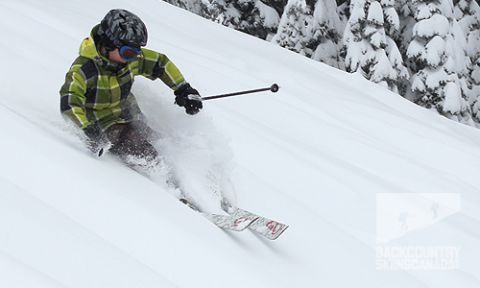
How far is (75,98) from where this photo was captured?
14.0 feet

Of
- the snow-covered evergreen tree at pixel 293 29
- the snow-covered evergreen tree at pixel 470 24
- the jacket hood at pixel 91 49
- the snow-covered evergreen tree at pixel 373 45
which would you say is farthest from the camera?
the snow-covered evergreen tree at pixel 470 24

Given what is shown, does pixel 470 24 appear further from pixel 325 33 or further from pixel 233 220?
pixel 233 220

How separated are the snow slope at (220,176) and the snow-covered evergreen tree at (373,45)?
382 cm

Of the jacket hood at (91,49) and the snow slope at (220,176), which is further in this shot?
the jacket hood at (91,49)

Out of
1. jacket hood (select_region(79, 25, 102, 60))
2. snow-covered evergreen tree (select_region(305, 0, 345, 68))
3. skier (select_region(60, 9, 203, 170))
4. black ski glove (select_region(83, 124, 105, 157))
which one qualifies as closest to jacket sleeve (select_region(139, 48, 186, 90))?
skier (select_region(60, 9, 203, 170))

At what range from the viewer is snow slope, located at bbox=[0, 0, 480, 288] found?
3072 millimetres

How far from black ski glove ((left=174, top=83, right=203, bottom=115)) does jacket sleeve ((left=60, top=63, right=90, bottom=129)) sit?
2.69 ft

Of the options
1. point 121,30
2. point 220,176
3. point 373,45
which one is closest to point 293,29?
point 373,45

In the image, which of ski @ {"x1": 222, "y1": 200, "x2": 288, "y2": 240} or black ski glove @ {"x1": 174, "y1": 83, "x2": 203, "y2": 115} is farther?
black ski glove @ {"x1": 174, "y1": 83, "x2": 203, "y2": 115}

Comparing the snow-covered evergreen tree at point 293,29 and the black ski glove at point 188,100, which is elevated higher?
the black ski glove at point 188,100

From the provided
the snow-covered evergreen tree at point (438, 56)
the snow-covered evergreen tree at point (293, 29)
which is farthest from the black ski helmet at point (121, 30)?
the snow-covered evergreen tree at point (293, 29)

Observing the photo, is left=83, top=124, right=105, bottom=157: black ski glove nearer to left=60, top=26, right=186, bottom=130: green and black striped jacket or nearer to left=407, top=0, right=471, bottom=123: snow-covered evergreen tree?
left=60, top=26, right=186, bottom=130: green and black striped jacket

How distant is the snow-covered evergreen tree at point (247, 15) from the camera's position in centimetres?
1619

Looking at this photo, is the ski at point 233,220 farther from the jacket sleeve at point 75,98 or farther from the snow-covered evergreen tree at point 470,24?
the snow-covered evergreen tree at point 470,24
